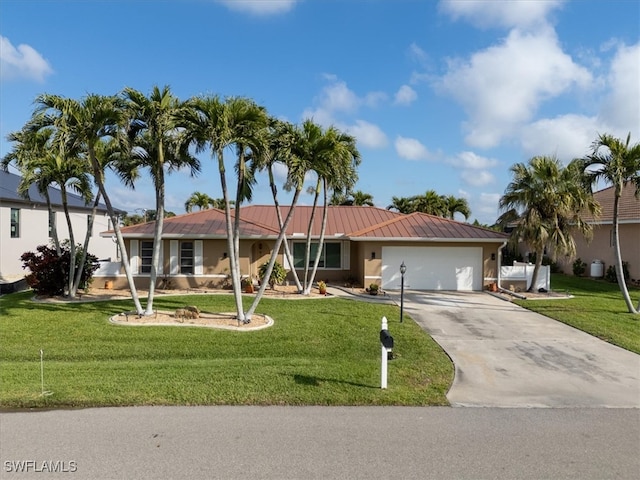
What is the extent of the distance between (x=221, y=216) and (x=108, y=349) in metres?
12.0

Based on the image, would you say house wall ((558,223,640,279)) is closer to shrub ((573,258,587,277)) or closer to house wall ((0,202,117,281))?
shrub ((573,258,587,277))

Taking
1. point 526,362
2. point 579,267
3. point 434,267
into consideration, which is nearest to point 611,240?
point 579,267

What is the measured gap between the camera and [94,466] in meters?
4.06

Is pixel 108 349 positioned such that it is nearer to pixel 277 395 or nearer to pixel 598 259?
pixel 277 395

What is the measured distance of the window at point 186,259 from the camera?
58.9ft

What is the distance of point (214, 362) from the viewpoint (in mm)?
7523

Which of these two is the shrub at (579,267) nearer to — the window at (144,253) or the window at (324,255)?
the window at (324,255)

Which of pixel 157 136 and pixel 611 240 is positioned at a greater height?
pixel 157 136

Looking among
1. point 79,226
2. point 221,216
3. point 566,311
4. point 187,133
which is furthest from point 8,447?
point 79,226

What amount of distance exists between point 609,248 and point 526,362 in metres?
17.7

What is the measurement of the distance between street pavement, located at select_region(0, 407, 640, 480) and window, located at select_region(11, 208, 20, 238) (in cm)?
2353

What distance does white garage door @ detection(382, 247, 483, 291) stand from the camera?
17844mm

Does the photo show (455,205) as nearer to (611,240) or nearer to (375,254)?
(611,240)

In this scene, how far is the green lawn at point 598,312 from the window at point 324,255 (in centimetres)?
810
